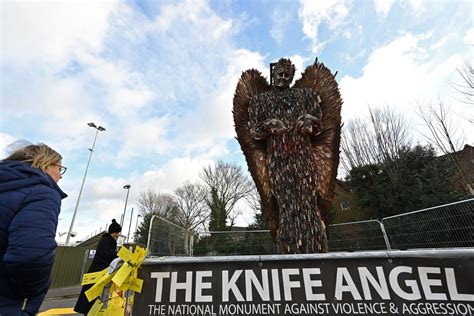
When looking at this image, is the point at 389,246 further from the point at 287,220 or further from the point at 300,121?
the point at 300,121

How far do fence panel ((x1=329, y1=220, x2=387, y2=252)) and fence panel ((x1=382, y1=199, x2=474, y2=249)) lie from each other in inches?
10.2

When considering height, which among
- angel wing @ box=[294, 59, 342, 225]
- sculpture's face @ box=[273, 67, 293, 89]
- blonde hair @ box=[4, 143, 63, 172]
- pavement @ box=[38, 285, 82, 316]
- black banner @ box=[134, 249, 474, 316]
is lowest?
pavement @ box=[38, 285, 82, 316]

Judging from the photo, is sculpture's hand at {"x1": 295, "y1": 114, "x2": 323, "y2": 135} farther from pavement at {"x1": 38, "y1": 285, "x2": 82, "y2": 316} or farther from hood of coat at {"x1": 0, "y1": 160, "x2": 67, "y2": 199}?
pavement at {"x1": 38, "y1": 285, "x2": 82, "y2": 316}

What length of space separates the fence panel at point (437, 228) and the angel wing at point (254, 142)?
3097mm

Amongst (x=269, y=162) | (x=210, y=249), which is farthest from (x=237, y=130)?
(x=210, y=249)

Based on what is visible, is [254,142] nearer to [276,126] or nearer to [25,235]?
[276,126]

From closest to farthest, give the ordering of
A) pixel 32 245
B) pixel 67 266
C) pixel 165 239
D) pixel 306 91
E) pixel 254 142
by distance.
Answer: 1. pixel 32 245
2. pixel 306 91
3. pixel 254 142
4. pixel 165 239
5. pixel 67 266

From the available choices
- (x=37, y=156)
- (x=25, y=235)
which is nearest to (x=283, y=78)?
(x=37, y=156)

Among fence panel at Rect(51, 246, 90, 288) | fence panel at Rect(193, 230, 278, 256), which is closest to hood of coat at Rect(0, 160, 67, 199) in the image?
fence panel at Rect(193, 230, 278, 256)

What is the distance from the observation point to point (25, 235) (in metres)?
1.15

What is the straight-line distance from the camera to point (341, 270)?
53.6 inches

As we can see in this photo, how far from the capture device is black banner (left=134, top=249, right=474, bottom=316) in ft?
Result: 4.18

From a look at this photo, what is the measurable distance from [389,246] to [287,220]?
3.22 meters

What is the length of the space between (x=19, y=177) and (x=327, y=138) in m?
3.45
